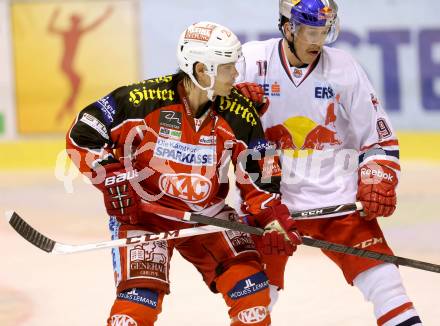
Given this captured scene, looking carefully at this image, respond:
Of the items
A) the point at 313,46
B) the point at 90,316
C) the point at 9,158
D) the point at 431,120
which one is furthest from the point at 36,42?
the point at 313,46

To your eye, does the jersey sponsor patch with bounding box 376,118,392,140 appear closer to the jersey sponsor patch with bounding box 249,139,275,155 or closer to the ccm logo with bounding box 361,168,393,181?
the ccm logo with bounding box 361,168,393,181

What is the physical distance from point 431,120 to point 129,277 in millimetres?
4815

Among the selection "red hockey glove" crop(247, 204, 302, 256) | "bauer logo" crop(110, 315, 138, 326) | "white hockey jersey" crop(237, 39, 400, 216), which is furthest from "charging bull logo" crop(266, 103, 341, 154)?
"bauer logo" crop(110, 315, 138, 326)

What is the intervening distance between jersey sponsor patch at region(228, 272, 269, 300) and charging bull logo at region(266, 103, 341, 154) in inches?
24.1

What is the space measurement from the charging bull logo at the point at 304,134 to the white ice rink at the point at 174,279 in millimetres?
906

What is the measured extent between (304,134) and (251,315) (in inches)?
30.7

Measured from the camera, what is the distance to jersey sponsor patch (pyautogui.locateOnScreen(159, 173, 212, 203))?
375 cm

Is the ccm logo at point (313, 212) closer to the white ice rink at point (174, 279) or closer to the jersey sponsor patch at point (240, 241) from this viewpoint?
the jersey sponsor patch at point (240, 241)

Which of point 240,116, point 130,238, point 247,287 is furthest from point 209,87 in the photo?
point 247,287

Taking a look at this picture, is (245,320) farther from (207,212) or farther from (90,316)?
(90,316)

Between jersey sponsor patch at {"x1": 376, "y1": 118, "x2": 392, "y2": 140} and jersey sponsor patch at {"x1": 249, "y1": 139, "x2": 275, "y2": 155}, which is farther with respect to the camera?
jersey sponsor patch at {"x1": 376, "y1": 118, "x2": 392, "y2": 140}

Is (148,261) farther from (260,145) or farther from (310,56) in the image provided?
(310,56)

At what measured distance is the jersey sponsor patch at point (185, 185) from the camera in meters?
3.75

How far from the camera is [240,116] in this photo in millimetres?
3730
